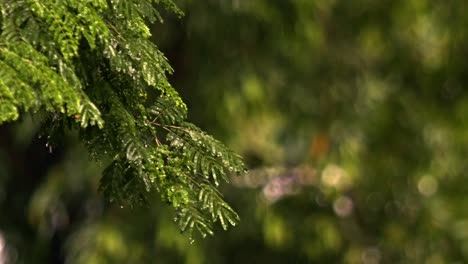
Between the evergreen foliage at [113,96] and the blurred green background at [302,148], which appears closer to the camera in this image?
the evergreen foliage at [113,96]

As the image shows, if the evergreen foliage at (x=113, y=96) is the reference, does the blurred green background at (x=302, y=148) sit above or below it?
above

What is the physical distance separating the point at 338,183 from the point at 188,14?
3.33 feet

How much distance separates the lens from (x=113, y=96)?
113cm

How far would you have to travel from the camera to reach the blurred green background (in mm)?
3574

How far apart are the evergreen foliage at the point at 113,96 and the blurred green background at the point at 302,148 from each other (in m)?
2.13

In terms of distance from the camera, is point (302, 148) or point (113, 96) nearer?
point (113, 96)

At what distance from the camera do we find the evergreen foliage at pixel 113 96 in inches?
39.4

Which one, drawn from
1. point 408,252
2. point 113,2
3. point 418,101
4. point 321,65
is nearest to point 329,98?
point 321,65

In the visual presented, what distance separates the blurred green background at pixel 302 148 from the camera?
11.7 feet

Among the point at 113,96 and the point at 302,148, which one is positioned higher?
the point at 302,148

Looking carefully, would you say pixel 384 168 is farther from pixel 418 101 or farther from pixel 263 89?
pixel 263 89

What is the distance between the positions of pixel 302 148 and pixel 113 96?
2.90 m

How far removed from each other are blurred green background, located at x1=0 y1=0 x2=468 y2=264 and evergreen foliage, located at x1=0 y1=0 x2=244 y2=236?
6.99 feet

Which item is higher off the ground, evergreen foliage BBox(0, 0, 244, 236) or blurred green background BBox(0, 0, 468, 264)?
blurred green background BBox(0, 0, 468, 264)
